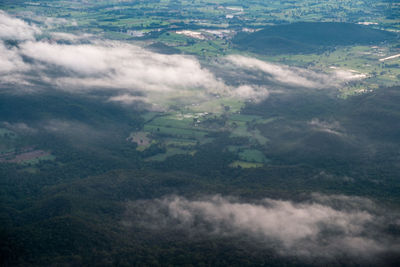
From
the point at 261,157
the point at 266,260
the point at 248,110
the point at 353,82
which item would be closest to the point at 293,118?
the point at 248,110

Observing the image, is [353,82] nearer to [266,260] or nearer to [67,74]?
[67,74]

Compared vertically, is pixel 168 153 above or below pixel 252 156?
below

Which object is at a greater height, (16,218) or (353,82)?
(353,82)

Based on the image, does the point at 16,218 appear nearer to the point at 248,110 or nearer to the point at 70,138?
the point at 70,138

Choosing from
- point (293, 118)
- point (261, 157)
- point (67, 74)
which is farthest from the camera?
point (67, 74)

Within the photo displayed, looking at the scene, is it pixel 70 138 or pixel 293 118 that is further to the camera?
pixel 293 118

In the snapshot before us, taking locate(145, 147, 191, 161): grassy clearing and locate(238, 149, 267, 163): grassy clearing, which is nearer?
locate(238, 149, 267, 163): grassy clearing

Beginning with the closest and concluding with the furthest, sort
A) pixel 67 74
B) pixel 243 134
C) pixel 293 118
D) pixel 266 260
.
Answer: pixel 266 260, pixel 243 134, pixel 293 118, pixel 67 74

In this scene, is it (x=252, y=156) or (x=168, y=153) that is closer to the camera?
(x=252, y=156)

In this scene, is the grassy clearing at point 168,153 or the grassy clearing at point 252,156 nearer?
the grassy clearing at point 252,156
